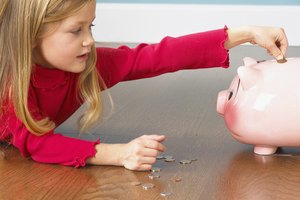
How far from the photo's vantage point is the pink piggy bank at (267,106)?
1.53m

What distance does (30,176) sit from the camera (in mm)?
1542

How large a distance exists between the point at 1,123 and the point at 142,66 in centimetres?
33

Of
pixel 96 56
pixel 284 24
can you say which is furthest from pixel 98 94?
pixel 284 24

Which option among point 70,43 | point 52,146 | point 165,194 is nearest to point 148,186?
point 165,194

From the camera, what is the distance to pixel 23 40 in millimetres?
1562

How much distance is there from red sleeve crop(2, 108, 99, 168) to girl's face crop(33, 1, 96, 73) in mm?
140

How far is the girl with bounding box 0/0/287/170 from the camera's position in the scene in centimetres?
155

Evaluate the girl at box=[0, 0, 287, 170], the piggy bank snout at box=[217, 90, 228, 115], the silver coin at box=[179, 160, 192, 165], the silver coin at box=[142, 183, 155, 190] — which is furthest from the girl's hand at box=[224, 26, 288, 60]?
A: the silver coin at box=[142, 183, 155, 190]

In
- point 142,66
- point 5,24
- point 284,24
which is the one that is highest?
point 5,24

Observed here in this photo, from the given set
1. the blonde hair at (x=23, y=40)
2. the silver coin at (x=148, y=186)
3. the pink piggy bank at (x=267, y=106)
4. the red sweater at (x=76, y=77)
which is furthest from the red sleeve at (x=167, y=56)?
the silver coin at (x=148, y=186)

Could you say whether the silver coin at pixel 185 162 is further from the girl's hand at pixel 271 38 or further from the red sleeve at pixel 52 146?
the girl's hand at pixel 271 38

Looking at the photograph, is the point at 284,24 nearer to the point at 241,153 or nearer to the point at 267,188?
the point at 241,153

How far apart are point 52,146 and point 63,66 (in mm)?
166

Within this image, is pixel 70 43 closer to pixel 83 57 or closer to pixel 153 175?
pixel 83 57
